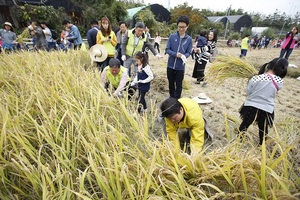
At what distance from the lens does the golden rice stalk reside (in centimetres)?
236

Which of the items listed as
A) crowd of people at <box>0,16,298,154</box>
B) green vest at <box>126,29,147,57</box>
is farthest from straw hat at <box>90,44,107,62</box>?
green vest at <box>126,29,147,57</box>

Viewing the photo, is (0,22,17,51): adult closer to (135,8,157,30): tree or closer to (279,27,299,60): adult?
(279,27,299,60): adult

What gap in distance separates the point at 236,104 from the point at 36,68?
133 inches

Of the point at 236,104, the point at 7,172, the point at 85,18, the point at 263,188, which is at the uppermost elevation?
the point at 85,18

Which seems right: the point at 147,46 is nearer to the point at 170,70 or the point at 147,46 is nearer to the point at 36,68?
the point at 170,70

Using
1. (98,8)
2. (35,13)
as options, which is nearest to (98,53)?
(35,13)

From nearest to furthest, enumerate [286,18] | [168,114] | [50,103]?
[50,103] → [168,114] → [286,18]

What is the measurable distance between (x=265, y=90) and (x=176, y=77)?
4.87ft

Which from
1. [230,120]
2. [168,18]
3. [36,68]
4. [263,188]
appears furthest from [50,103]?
[168,18]

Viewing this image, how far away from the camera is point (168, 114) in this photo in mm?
1509

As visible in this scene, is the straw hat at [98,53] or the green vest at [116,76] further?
the straw hat at [98,53]

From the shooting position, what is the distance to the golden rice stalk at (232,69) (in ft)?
7.73

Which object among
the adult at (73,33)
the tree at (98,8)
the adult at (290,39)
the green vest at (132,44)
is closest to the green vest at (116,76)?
the green vest at (132,44)

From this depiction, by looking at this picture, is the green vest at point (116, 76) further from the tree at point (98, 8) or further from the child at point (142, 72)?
the tree at point (98, 8)
